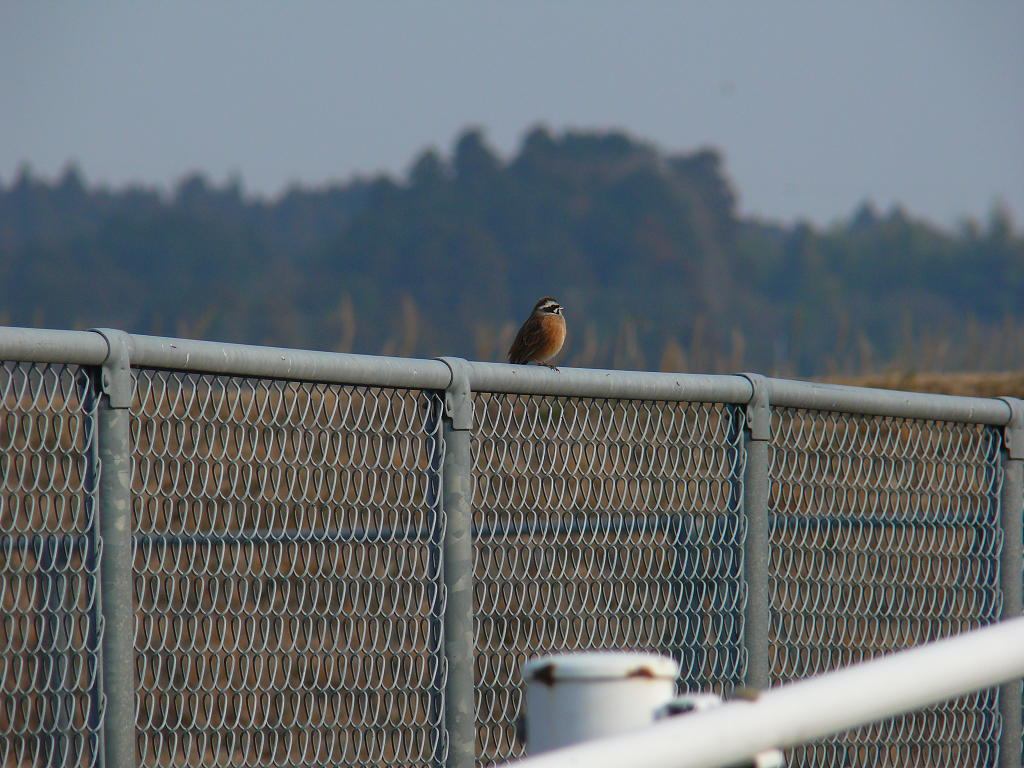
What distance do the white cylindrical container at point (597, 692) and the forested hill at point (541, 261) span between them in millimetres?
58892

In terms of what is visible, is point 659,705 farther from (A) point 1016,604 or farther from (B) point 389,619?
(A) point 1016,604

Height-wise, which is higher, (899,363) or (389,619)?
(899,363)

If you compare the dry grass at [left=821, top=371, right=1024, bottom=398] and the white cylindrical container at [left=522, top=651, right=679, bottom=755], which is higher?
the dry grass at [left=821, top=371, right=1024, bottom=398]

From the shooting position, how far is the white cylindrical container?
185 cm

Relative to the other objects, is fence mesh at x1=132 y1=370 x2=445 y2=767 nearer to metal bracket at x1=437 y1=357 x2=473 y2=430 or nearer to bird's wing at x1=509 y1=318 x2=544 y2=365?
metal bracket at x1=437 y1=357 x2=473 y2=430

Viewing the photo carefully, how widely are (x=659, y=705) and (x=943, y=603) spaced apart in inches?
116

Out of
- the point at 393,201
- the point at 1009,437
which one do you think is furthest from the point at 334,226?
the point at 1009,437

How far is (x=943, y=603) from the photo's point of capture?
14.9 ft

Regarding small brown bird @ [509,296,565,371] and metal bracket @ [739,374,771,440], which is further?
small brown bird @ [509,296,565,371]

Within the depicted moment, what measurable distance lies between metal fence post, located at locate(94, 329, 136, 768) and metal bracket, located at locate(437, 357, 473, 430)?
2.57 feet

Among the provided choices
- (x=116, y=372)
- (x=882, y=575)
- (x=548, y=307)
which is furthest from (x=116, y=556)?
(x=548, y=307)

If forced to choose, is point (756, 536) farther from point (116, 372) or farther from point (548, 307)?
point (548, 307)

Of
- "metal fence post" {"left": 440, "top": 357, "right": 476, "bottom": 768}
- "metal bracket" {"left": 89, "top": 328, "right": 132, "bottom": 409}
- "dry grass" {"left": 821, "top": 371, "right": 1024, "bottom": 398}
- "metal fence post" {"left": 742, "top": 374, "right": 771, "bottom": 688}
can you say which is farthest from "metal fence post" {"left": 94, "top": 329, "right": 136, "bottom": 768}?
"dry grass" {"left": 821, "top": 371, "right": 1024, "bottom": 398}

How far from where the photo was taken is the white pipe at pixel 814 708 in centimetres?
168
